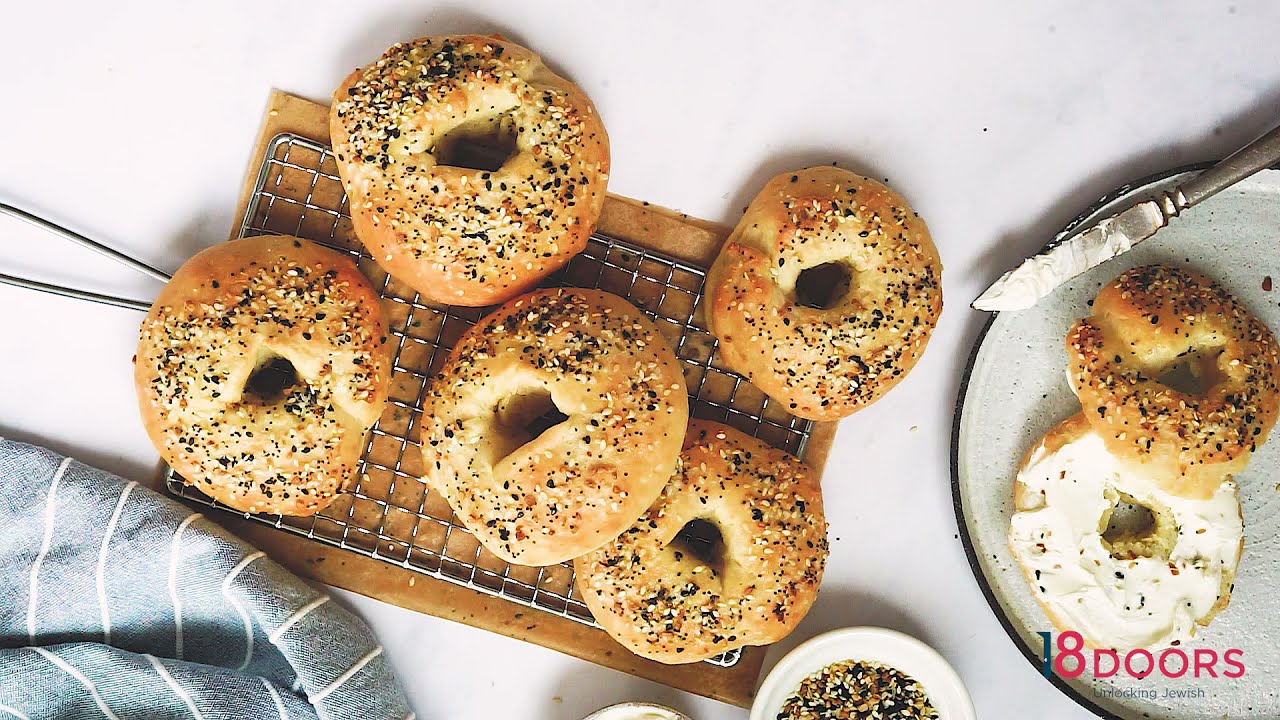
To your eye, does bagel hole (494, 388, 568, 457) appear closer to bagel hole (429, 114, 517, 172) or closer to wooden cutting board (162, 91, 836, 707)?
wooden cutting board (162, 91, 836, 707)

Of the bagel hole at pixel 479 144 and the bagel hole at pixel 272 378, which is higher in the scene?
the bagel hole at pixel 479 144

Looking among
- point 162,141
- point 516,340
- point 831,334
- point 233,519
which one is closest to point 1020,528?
point 831,334

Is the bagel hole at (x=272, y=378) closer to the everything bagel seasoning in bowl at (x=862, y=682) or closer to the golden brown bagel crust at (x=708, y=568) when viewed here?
the golden brown bagel crust at (x=708, y=568)

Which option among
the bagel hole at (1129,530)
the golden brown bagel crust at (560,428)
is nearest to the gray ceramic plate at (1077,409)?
the bagel hole at (1129,530)

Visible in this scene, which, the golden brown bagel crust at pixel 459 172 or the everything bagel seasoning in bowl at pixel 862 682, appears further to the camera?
the everything bagel seasoning in bowl at pixel 862 682

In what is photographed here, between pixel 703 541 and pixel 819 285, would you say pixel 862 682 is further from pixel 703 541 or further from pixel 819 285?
pixel 819 285

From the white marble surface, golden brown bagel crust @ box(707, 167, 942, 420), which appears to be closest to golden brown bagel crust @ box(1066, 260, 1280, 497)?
the white marble surface

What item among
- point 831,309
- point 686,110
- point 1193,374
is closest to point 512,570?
point 831,309

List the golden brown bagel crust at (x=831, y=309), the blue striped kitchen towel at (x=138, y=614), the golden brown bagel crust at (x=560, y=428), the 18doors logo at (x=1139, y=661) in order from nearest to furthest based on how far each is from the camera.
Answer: the golden brown bagel crust at (x=560, y=428)
the golden brown bagel crust at (x=831, y=309)
the blue striped kitchen towel at (x=138, y=614)
the 18doors logo at (x=1139, y=661)

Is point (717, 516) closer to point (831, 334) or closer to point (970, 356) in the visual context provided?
point (831, 334)
